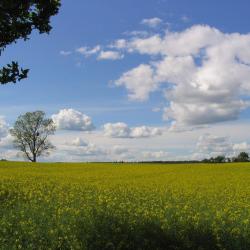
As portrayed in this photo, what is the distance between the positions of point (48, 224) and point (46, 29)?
5913mm

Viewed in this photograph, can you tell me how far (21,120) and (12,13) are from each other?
276 ft

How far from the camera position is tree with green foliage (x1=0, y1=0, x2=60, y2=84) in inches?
576

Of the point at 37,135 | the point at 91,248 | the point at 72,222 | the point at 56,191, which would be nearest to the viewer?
the point at 91,248

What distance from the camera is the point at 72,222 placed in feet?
45.9

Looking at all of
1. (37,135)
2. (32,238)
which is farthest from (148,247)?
(37,135)

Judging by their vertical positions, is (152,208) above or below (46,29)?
below

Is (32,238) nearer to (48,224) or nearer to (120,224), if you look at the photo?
Answer: (48,224)

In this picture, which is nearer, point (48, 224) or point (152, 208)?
point (48, 224)

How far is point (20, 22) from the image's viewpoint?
15.2 m

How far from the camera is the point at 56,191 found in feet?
75.1

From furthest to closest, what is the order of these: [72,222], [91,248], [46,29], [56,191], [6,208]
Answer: [56,191], [6,208], [46,29], [72,222], [91,248]

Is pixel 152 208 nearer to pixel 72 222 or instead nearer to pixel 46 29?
pixel 72 222

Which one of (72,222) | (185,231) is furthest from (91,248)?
(185,231)

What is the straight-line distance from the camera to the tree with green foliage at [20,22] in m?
14.6
